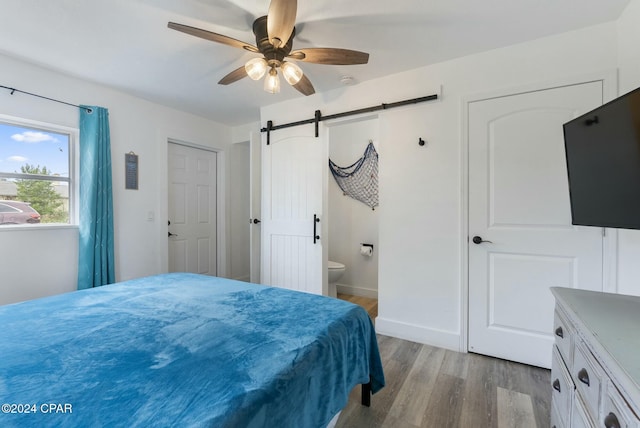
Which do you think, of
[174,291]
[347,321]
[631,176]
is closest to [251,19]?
[174,291]

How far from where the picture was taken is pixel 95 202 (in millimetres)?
Result: 2672

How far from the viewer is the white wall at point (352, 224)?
382 centimetres

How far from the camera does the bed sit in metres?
0.76

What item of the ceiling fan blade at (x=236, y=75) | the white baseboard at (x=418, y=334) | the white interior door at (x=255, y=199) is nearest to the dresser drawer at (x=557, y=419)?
the white baseboard at (x=418, y=334)

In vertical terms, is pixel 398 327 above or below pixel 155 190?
below

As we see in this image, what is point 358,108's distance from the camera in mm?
2758

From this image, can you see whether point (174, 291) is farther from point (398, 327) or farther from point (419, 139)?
point (419, 139)

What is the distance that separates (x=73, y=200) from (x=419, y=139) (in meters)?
3.26

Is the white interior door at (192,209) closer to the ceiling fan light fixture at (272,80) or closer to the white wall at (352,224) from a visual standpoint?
the white wall at (352,224)

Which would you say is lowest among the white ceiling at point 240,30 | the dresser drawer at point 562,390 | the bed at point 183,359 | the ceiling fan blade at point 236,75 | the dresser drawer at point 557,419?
the dresser drawer at point 557,419

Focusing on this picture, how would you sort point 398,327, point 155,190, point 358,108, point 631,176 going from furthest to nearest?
point 155,190
point 358,108
point 398,327
point 631,176

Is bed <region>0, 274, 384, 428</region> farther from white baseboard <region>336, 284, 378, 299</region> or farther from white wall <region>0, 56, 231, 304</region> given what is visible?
white baseboard <region>336, 284, 378, 299</region>

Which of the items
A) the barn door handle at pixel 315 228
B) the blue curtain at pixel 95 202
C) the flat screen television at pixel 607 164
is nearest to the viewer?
the flat screen television at pixel 607 164

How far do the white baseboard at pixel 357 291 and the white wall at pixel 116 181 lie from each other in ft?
7.52
